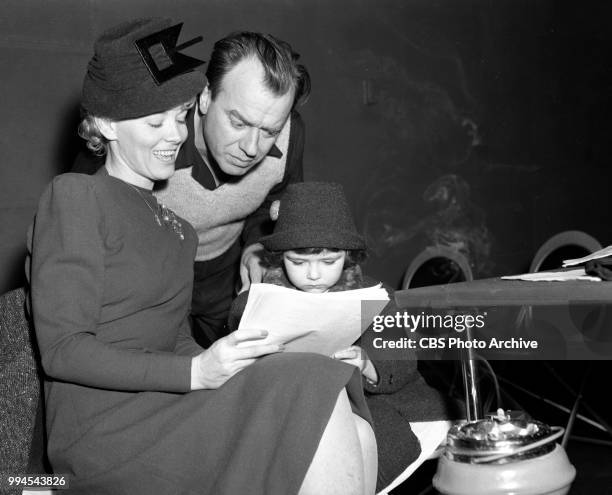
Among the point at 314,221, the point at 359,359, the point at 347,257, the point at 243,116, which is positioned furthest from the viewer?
the point at 243,116

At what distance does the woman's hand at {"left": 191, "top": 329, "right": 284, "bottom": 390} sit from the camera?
5.23 ft

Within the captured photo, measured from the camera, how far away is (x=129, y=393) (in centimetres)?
167

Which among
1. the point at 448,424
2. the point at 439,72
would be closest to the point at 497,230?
the point at 439,72

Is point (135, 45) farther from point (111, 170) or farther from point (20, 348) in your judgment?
point (20, 348)

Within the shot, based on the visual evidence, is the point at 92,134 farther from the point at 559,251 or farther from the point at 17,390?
the point at 559,251

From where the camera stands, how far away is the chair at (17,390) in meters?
1.83

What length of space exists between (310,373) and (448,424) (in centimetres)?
80

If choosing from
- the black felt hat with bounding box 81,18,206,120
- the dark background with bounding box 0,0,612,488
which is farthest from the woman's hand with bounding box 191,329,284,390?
the dark background with bounding box 0,0,612,488

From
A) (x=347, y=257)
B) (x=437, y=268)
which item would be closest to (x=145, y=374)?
(x=347, y=257)

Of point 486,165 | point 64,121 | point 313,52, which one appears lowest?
point 486,165

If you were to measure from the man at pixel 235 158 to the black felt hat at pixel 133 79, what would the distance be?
15.2 inches

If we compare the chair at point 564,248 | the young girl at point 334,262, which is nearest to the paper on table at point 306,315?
the young girl at point 334,262

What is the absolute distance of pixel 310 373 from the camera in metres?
1.56

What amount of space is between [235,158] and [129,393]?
3.40 feet
